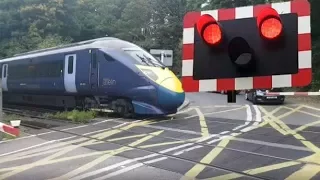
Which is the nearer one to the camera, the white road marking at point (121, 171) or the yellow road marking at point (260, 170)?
the yellow road marking at point (260, 170)

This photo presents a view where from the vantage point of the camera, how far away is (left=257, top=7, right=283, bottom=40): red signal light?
2.18 meters

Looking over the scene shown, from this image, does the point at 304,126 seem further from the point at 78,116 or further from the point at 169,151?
the point at 78,116

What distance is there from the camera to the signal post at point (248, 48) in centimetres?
222

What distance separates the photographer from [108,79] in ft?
54.6

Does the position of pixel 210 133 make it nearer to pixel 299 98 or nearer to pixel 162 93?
pixel 162 93

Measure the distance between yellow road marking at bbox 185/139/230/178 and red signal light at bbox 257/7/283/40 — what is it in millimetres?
5344

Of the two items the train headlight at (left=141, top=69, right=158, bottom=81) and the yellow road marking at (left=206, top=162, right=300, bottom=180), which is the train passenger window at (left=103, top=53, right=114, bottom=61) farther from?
the yellow road marking at (left=206, top=162, right=300, bottom=180)

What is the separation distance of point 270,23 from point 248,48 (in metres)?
0.18

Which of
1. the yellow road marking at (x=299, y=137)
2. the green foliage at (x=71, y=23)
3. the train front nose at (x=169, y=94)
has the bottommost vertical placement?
the yellow road marking at (x=299, y=137)

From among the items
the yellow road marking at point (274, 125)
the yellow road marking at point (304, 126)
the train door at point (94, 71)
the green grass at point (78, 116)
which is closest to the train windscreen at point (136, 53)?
the train door at point (94, 71)

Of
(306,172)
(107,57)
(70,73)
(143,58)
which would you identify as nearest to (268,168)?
(306,172)

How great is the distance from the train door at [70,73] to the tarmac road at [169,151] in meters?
3.15

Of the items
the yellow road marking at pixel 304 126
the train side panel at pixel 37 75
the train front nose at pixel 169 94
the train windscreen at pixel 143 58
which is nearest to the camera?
the yellow road marking at pixel 304 126

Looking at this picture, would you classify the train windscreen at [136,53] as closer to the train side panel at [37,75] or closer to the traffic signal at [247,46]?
the train side panel at [37,75]
